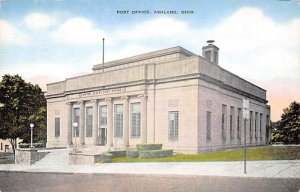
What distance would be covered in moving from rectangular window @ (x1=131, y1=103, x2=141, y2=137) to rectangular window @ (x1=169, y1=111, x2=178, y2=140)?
2.95m

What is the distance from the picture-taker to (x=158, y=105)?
24047mm

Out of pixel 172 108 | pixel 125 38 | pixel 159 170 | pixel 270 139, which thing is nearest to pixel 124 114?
pixel 172 108

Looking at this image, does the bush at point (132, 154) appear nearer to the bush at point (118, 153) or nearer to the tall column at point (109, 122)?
the bush at point (118, 153)

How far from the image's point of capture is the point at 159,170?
15.3 metres

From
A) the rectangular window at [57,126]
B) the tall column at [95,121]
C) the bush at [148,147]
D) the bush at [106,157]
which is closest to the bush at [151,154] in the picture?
the bush at [148,147]

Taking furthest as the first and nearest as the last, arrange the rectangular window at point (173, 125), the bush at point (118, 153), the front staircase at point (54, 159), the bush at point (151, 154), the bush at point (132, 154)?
the front staircase at point (54, 159) → the rectangular window at point (173, 125) → the bush at point (118, 153) → the bush at point (132, 154) → the bush at point (151, 154)

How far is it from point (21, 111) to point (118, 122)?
8427 mm

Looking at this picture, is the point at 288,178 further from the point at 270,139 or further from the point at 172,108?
the point at 270,139

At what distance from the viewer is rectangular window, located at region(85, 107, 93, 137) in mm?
29305

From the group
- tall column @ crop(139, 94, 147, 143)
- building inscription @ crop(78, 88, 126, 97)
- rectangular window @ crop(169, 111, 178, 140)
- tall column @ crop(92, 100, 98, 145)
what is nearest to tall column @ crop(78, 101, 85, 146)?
building inscription @ crop(78, 88, 126, 97)

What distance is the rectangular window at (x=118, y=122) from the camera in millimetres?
26656

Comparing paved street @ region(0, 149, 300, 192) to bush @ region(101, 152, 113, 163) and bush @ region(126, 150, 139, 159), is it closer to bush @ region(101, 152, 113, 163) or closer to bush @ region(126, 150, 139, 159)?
bush @ region(101, 152, 113, 163)

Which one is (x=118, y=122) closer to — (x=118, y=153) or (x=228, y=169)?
(x=118, y=153)

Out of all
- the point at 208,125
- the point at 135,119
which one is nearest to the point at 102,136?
the point at 135,119
